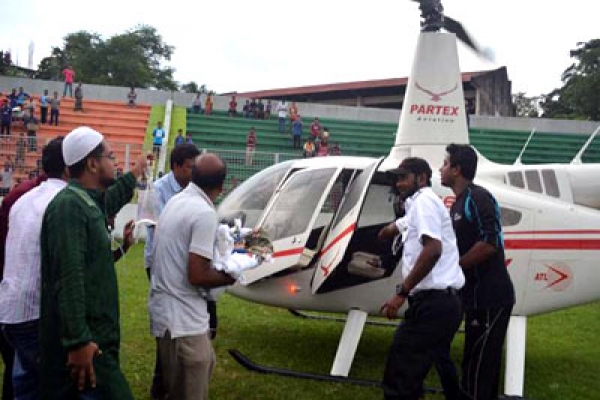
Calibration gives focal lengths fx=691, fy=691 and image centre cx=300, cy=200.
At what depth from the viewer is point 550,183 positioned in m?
7.03

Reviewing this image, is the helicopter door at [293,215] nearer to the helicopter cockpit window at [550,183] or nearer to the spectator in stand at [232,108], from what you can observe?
the helicopter cockpit window at [550,183]

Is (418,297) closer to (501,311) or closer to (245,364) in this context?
(501,311)

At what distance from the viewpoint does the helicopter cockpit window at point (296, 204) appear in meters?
6.34

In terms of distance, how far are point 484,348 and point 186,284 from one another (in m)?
2.42

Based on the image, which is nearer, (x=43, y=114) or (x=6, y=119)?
(x=6, y=119)

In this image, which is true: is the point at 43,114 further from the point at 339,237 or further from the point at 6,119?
the point at 339,237

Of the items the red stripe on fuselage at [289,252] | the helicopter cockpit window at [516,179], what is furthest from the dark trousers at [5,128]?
the helicopter cockpit window at [516,179]

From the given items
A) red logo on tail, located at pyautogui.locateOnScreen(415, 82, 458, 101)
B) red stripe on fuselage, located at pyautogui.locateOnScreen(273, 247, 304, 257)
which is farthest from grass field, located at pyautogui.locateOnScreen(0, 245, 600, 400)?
red logo on tail, located at pyautogui.locateOnScreen(415, 82, 458, 101)

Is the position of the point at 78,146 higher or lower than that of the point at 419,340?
higher

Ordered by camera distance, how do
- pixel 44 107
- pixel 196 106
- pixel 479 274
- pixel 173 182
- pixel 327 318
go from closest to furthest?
pixel 479 274 → pixel 173 182 → pixel 327 318 → pixel 44 107 → pixel 196 106

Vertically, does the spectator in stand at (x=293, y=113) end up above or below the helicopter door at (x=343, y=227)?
above

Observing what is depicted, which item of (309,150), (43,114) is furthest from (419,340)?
(43,114)

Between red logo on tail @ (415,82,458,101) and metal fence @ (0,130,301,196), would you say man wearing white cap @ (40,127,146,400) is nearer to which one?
red logo on tail @ (415,82,458,101)

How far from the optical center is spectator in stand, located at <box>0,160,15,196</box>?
1476cm
